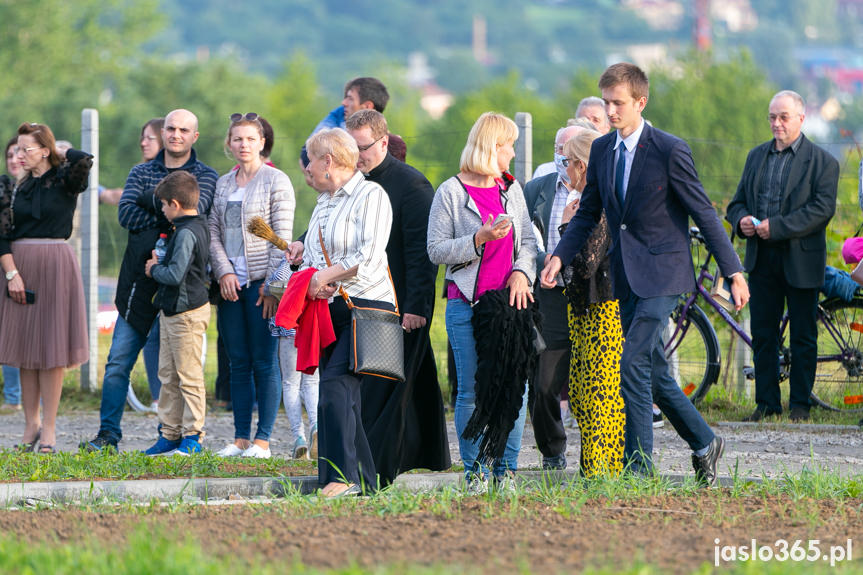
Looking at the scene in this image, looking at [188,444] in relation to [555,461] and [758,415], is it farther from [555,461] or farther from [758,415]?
[758,415]

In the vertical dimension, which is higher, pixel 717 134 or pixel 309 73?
pixel 309 73

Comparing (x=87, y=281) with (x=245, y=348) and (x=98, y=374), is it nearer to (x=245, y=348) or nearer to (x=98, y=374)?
(x=98, y=374)

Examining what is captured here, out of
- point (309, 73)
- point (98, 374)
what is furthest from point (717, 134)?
point (98, 374)

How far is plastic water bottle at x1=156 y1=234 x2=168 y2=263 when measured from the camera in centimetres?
771

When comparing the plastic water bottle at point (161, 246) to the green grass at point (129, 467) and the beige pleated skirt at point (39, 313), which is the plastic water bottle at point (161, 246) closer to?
the beige pleated skirt at point (39, 313)

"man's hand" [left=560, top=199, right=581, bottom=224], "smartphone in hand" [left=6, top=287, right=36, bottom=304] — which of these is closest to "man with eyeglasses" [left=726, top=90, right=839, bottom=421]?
"man's hand" [left=560, top=199, right=581, bottom=224]

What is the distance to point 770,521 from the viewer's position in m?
5.00

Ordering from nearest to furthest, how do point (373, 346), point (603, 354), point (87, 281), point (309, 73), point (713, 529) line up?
point (713, 529) < point (373, 346) < point (603, 354) < point (87, 281) < point (309, 73)

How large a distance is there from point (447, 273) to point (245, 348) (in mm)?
2102

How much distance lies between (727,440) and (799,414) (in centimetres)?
106

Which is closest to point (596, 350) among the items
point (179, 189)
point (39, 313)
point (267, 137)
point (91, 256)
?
point (179, 189)

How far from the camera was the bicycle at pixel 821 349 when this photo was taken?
924cm

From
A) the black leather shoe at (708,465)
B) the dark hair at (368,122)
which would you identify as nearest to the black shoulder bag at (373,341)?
the dark hair at (368,122)

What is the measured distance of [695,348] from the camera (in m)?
9.41
